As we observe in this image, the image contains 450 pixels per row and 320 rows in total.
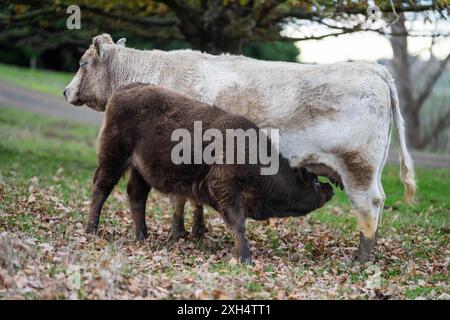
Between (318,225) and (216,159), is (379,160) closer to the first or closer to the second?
(216,159)

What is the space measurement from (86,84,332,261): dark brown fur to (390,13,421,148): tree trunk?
66.5 feet

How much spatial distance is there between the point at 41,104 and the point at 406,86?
15165 mm

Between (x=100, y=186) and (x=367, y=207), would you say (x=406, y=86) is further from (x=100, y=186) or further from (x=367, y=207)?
(x=100, y=186)

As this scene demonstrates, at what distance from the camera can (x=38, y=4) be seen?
15.5 meters

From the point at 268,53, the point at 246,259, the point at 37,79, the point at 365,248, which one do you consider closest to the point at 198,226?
the point at 246,259

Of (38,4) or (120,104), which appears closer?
(120,104)

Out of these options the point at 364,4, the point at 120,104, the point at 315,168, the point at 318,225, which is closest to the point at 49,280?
the point at 120,104

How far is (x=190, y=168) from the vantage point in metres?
8.41

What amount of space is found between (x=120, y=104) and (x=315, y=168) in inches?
102

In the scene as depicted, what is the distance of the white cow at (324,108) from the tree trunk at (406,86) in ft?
63.2

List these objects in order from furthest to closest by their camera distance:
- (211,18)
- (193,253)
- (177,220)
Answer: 1. (211,18)
2. (177,220)
3. (193,253)

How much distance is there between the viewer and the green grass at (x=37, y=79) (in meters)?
32.4

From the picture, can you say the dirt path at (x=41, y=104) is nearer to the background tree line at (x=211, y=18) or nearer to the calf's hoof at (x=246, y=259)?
the background tree line at (x=211, y=18)
